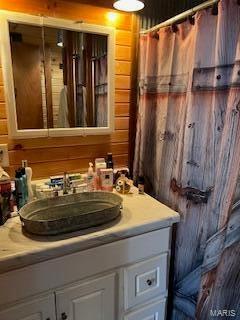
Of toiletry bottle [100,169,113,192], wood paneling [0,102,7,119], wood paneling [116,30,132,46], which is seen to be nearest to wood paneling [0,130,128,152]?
wood paneling [0,102,7,119]

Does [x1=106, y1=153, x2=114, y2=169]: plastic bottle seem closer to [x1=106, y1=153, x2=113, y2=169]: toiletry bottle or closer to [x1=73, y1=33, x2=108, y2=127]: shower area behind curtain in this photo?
[x1=106, y1=153, x2=113, y2=169]: toiletry bottle

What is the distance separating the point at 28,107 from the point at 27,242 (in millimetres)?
692

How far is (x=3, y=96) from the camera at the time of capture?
124 centimetres

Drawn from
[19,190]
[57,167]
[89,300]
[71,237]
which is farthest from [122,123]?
[89,300]

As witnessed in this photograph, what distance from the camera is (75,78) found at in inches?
54.4

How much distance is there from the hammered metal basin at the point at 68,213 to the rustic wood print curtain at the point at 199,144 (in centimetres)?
36

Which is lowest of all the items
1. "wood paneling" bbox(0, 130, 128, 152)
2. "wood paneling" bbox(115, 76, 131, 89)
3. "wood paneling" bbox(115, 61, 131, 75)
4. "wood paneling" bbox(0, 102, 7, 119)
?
"wood paneling" bbox(0, 130, 128, 152)

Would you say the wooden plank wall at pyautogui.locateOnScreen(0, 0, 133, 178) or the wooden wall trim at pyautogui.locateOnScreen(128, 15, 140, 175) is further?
the wooden wall trim at pyautogui.locateOnScreen(128, 15, 140, 175)

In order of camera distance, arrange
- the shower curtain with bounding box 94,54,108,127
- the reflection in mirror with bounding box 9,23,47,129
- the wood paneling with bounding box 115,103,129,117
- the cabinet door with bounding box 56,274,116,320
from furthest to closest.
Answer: the wood paneling with bounding box 115,103,129,117 → the shower curtain with bounding box 94,54,108,127 → the reflection in mirror with bounding box 9,23,47,129 → the cabinet door with bounding box 56,274,116,320

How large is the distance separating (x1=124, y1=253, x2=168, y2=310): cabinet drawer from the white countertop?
18cm

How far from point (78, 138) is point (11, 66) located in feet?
1.64

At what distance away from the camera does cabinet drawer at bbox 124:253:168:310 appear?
43.8 inches

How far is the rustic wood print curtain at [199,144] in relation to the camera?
0.95m

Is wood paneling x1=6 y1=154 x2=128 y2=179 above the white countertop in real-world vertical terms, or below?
above
